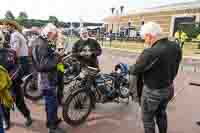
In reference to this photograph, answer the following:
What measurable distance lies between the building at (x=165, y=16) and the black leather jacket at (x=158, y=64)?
41116 millimetres

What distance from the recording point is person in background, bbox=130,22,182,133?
297 centimetres

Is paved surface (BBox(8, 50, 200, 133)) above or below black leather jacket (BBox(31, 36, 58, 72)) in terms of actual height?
below

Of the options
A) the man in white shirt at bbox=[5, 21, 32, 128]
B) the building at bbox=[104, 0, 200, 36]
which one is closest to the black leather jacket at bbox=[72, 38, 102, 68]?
the man in white shirt at bbox=[5, 21, 32, 128]

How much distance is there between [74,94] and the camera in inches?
169

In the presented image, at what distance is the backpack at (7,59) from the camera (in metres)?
3.52

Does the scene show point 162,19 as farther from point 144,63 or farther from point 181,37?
point 144,63

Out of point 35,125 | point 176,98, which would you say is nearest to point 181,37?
point 176,98

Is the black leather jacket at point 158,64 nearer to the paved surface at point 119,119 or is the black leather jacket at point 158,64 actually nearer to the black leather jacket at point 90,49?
the paved surface at point 119,119

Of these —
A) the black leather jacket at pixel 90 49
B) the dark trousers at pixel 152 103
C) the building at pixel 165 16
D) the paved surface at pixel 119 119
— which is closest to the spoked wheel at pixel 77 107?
the paved surface at pixel 119 119

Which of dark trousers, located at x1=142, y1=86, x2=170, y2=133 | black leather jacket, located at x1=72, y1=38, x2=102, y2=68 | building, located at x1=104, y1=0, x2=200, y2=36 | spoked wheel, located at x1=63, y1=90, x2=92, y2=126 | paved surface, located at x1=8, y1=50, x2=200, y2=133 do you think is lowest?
paved surface, located at x1=8, y1=50, x2=200, y2=133

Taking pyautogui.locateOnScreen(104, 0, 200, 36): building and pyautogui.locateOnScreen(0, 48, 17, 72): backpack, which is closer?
pyautogui.locateOnScreen(0, 48, 17, 72): backpack

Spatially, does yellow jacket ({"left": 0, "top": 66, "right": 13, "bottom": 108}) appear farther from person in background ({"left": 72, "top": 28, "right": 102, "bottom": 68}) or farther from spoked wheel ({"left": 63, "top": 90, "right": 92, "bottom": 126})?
person in background ({"left": 72, "top": 28, "right": 102, "bottom": 68})

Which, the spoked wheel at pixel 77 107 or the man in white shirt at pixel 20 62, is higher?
the man in white shirt at pixel 20 62

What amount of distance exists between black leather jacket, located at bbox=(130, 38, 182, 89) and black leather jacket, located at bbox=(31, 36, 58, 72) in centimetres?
130
